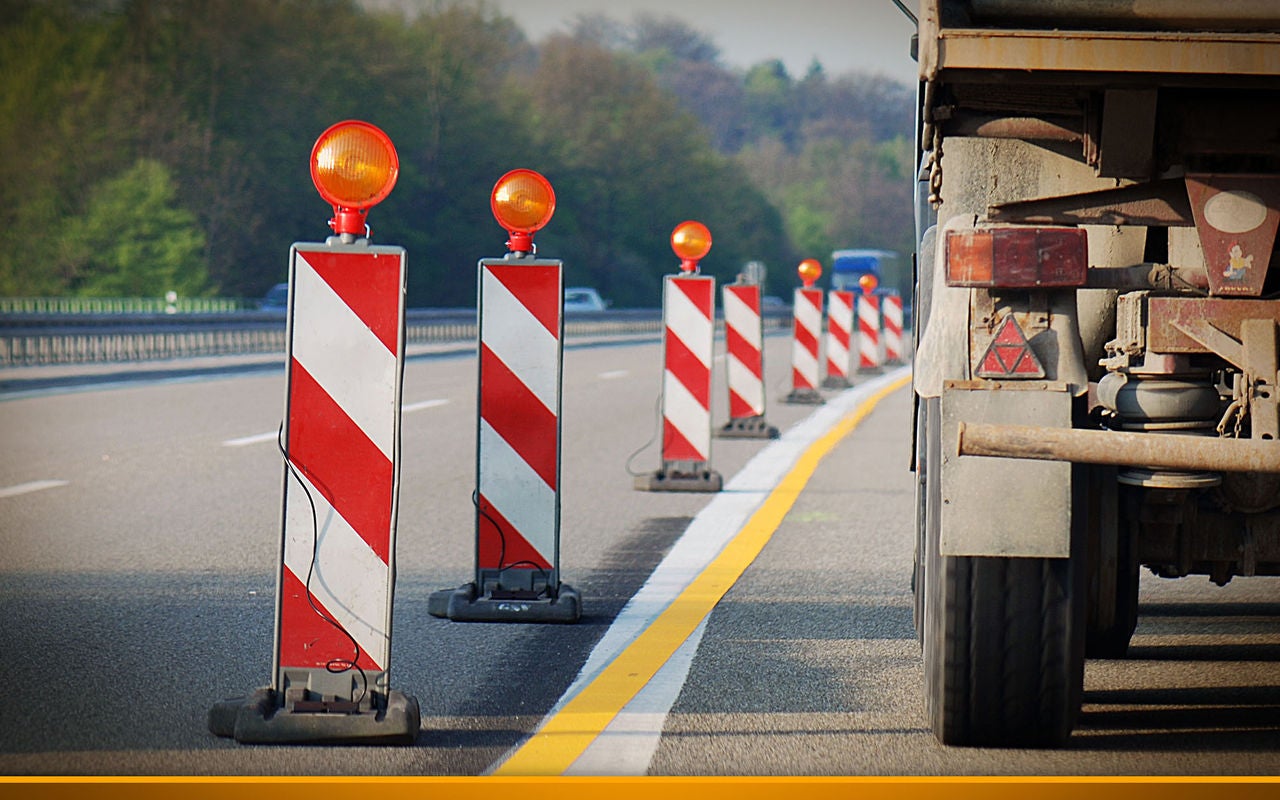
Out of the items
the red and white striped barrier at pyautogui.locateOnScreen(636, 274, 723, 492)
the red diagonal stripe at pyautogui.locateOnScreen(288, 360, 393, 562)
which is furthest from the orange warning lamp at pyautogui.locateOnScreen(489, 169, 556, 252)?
the red and white striped barrier at pyautogui.locateOnScreen(636, 274, 723, 492)

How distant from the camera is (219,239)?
63531 mm

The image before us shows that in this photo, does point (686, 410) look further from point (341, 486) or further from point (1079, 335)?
point (1079, 335)

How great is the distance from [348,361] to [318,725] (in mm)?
913

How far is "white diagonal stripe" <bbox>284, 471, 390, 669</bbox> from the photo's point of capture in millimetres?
4605

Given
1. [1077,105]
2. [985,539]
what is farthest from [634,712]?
[1077,105]

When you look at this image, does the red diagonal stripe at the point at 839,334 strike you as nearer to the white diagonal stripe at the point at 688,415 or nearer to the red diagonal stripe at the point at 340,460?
the white diagonal stripe at the point at 688,415

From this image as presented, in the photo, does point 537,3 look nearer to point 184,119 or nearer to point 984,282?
point 184,119

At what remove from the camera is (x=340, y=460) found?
15.1ft

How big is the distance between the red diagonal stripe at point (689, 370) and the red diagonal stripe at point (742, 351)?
2273mm

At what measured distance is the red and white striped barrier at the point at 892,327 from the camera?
29.1 m

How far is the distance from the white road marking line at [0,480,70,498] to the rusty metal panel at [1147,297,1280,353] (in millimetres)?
7403

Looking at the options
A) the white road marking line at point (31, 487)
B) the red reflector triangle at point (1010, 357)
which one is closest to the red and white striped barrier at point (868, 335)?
the white road marking line at point (31, 487)

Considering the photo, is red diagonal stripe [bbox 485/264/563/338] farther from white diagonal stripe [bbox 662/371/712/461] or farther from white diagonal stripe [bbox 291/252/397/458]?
white diagonal stripe [bbox 662/371/712/461]

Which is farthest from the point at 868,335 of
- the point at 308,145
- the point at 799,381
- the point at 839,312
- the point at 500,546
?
the point at 308,145
